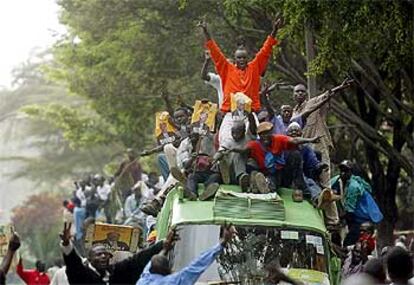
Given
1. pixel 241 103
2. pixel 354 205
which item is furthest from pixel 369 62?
pixel 241 103

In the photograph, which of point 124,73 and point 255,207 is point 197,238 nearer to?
point 255,207

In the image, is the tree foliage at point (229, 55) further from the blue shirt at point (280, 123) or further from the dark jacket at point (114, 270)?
the dark jacket at point (114, 270)

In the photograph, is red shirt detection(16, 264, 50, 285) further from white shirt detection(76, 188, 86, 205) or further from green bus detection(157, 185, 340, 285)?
white shirt detection(76, 188, 86, 205)

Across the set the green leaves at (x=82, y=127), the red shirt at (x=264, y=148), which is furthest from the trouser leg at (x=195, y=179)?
the green leaves at (x=82, y=127)

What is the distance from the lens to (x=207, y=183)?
43.8 ft

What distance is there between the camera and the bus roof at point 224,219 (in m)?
12.2

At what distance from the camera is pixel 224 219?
40.0ft

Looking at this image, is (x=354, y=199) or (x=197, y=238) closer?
(x=197, y=238)

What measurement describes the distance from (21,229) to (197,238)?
146 feet

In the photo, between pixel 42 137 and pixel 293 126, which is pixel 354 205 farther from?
pixel 42 137

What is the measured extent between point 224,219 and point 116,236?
3432 millimetres

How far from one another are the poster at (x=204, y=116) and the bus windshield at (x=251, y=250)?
304 centimetres

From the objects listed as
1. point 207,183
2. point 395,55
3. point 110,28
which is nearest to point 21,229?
point 110,28

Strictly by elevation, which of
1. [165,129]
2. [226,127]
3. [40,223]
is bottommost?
[226,127]
